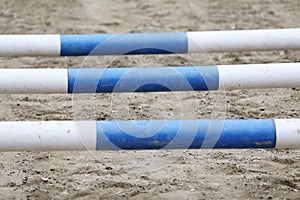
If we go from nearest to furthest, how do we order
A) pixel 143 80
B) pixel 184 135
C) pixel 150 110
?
pixel 184 135 → pixel 143 80 → pixel 150 110

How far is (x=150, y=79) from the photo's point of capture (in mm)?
2256

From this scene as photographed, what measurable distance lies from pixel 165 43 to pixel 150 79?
1.61 feet

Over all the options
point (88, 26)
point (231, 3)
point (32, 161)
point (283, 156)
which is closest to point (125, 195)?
point (32, 161)

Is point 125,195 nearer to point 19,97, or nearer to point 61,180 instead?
point 61,180

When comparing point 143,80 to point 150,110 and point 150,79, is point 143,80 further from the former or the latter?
point 150,110

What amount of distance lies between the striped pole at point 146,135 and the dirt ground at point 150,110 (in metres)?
0.49

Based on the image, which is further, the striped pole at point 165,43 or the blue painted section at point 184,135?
the striped pole at point 165,43

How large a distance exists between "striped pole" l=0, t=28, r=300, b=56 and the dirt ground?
320mm

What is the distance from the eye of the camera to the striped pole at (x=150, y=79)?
221cm

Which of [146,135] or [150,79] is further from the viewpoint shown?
[150,79]

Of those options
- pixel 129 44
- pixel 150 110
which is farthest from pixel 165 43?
pixel 150 110

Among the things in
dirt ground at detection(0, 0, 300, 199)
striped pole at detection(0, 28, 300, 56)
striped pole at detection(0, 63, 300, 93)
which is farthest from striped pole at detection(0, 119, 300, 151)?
striped pole at detection(0, 28, 300, 56)

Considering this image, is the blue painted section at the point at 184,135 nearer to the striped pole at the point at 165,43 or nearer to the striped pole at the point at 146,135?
the striped pole at the point at 146,135

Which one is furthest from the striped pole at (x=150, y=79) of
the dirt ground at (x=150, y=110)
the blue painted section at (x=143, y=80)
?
the dirt ground at (x=150, y=110)
